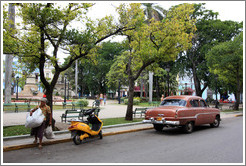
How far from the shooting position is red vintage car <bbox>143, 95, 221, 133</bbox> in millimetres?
9758

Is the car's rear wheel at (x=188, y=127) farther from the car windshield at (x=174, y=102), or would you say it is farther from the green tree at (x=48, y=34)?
the green tree at (x=48, y=34)

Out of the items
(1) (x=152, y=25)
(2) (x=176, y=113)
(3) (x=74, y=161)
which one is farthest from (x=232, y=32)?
(3) (x=74, y=161)

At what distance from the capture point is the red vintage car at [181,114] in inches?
384

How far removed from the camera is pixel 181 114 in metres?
9.80

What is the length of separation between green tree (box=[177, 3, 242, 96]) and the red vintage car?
85.1 ft

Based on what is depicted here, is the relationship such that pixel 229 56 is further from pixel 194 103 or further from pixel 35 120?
pixel 35 120

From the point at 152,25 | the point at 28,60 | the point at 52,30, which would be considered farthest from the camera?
the point at 152,25

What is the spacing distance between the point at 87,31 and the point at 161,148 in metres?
6.32

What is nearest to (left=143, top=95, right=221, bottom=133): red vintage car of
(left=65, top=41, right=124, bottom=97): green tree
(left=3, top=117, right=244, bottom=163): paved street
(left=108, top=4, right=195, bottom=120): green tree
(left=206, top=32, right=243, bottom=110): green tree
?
(left=3, top=117, right=244, bottom=163): paved street

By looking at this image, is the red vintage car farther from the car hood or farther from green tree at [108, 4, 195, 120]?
green tree at [108, 4, 195, 120]

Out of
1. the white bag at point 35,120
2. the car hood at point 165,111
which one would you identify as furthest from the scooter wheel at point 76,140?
the car hood at point 165,111

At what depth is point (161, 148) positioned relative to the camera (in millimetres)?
7230

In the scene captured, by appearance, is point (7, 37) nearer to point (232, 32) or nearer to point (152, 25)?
point (152, 25)

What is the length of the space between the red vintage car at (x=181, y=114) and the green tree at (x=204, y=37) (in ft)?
85.1
